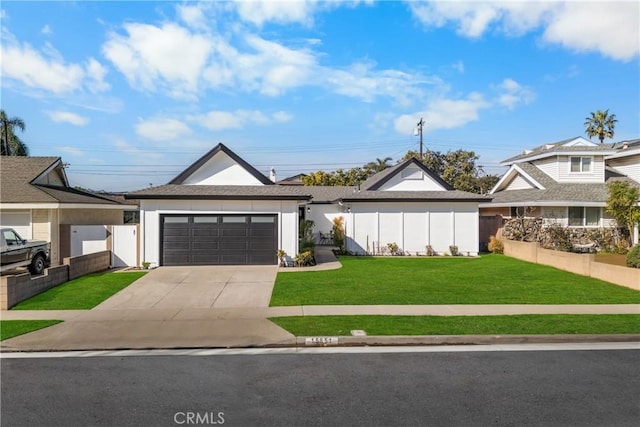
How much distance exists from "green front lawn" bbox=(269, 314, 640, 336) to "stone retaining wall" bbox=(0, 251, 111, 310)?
281 inches

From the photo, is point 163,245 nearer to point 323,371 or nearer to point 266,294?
point 266,294

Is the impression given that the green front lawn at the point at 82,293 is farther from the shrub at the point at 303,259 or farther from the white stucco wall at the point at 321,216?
the white stucco wall at the point at 321,216

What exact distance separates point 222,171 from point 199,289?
27.7 ft

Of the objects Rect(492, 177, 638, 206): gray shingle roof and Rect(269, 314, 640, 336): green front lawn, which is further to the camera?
Rect(492, 177, 638, 206): gray shingle roof

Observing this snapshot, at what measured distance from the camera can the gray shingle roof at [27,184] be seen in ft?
61.4

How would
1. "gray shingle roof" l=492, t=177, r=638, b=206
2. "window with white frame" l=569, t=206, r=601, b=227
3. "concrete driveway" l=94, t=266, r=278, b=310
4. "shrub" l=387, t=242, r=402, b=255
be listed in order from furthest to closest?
"window with white frame" l=569, t=206, r=601, b=227
"gray shingle roof" l=492, t=177, r=638, b=206
"shrub" l=387, t=242, r=402, b=255
"concrete driveway" l=94, t=266, r=278, b=310

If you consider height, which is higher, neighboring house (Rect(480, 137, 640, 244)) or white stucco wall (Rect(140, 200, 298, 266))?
neighboring house (Rect(480, 137, 640, 244))

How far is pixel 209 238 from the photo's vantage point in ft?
61.6

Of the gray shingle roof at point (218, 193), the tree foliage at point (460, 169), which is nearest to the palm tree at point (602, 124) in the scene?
the tree foliage at point (460, 169)

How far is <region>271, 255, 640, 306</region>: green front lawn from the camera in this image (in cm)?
1212

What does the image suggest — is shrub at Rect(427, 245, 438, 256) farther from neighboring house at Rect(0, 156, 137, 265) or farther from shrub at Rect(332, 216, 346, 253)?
neighboring house at Rect(0, 156, 137, 265)

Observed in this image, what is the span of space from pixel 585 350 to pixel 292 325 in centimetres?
566

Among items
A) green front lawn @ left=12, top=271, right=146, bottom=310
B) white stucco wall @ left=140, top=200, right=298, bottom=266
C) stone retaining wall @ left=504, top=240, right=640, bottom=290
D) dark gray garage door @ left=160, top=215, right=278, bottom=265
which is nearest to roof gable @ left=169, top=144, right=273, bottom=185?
white stucco wall @ left=140, top=200, right=298, bottom=266

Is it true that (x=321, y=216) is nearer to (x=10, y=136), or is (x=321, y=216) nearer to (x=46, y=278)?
(x=46, y=278)
